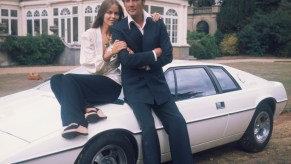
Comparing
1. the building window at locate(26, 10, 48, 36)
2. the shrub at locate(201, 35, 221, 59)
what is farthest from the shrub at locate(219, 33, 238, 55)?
the building window at locate(26, 10, 48, 36)

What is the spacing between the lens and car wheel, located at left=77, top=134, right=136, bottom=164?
11.0 feet

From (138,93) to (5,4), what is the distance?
A: 999 inches

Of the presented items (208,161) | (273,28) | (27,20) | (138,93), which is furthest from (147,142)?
(273,28)

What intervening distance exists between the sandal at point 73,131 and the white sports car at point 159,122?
0.05 meters

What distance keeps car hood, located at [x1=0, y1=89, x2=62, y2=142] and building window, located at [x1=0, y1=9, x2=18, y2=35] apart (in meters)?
24.2

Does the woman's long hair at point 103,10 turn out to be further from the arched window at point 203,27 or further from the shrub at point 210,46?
the arched window at point 203,27

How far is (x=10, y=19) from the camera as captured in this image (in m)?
26.9

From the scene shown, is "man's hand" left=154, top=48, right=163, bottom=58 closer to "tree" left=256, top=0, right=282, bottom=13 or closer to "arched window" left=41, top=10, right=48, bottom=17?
"arched window" left=41, top=10, right=48, bottom=17

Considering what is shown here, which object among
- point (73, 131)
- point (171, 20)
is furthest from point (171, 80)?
point (171, 20)

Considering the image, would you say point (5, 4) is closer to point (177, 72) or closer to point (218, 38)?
point (218, 38)

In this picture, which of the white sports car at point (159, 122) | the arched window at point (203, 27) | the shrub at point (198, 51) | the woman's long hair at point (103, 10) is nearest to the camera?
the white sports car at point (159, 122)

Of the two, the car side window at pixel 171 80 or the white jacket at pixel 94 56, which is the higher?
the white jacket at pixel 94 56

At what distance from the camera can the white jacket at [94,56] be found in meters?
3.77

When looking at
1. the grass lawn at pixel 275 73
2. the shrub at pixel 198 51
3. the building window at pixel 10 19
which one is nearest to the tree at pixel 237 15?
the shrub at pixel 198 51
